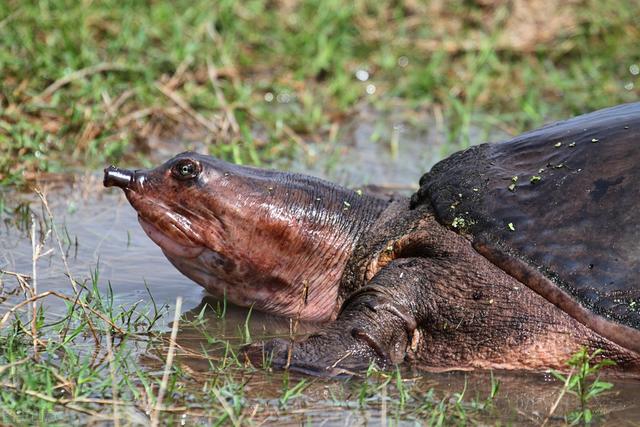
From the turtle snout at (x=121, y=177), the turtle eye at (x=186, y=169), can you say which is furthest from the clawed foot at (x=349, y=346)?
the turtle snout at (x=121, y=177)

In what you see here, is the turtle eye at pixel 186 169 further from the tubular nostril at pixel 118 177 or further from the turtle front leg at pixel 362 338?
the turtle front leg at pixel 362 338

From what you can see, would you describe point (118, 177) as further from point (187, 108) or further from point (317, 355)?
point (187, 108)

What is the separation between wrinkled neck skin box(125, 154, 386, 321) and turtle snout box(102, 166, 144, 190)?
17 millimetres

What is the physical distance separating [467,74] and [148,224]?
14.8 ft

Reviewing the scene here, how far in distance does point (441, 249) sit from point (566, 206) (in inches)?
19.5

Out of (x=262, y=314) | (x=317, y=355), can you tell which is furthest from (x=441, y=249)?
(x=262, y=314)

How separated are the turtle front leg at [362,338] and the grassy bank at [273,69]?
2.48 m

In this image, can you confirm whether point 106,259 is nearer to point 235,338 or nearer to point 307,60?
point 235,338

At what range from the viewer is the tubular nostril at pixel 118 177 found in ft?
14.9

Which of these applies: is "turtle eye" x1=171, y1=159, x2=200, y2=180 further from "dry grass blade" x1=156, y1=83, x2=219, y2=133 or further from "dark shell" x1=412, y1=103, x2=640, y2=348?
"dry grass blade" x1=156, y1=83, x2=219, y2=133

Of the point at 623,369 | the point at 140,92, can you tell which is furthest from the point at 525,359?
the point at 140,92

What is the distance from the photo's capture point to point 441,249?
4.23 m

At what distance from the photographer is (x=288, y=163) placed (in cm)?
683

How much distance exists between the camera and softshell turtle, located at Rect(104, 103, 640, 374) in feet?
13.0
